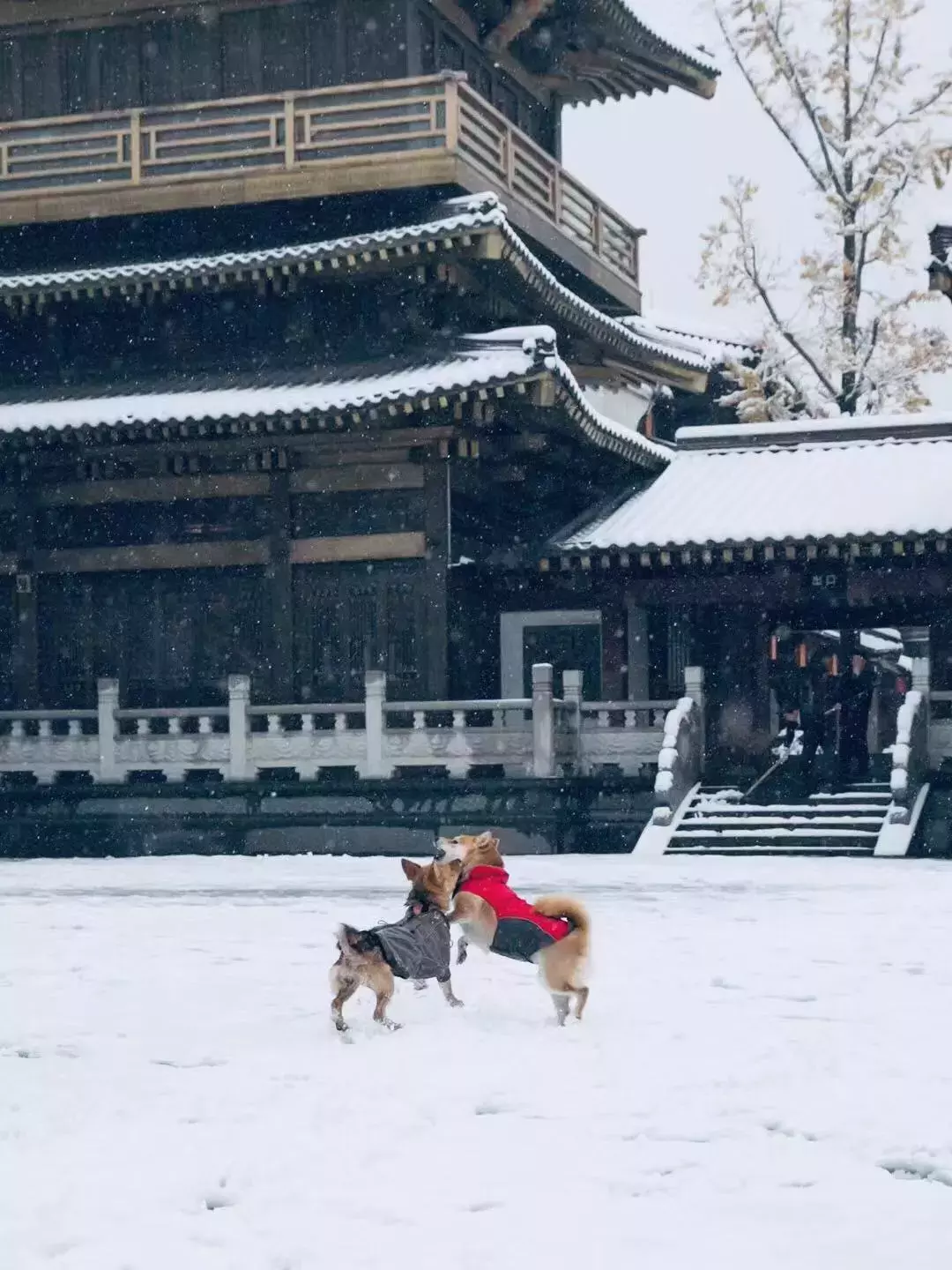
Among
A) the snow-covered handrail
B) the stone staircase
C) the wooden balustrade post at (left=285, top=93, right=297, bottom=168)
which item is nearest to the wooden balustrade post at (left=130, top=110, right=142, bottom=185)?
the wooden balustrade post at (left=285, top=93, right=297, bottom=168)

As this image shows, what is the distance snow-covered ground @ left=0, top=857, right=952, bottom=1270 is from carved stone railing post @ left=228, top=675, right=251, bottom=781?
27.5 ft

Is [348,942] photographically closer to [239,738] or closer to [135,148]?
[239,738]

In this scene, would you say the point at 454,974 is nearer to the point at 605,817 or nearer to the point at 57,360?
the point at 605,817

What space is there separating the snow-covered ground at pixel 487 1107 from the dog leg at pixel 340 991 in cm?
14

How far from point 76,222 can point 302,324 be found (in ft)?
11.6

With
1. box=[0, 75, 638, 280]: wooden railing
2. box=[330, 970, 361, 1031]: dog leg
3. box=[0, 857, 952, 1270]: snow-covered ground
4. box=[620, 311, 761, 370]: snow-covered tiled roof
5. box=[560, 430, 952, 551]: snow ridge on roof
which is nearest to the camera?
box=[0, 857, 952, 1270]: snow-covered ground

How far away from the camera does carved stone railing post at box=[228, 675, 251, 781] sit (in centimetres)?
2259

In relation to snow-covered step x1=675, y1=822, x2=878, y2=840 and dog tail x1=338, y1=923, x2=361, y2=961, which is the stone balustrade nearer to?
snow-covered step x1=675, y1=822, x2=878, y2=840

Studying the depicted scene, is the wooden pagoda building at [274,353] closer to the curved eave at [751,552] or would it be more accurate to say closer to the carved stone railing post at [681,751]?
the curved eave at [751,552]

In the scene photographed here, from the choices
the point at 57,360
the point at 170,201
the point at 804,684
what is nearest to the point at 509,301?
the point at 170,201

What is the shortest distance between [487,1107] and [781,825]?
13.9 m

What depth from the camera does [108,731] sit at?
23078 mm

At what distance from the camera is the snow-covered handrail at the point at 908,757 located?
20734 millimetres

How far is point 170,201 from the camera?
79.7 ft
